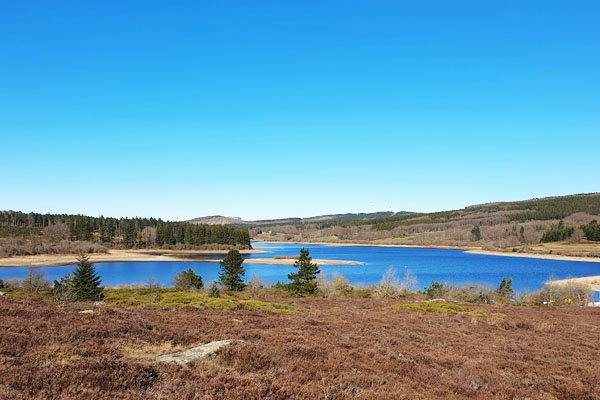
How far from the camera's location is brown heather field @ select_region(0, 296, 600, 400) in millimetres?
7230

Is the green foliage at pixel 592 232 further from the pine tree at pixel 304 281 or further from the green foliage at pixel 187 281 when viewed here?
the green foliage at pixel 187 281

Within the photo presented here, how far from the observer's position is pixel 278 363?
981 cm

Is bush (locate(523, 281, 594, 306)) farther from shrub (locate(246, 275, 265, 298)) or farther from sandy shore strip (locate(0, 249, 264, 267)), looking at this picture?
sandy shore strip (locate(0, 249, 264, 267))

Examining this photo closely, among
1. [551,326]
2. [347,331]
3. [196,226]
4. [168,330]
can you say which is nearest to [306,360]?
[168,330]

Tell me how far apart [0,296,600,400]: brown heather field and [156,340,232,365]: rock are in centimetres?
35

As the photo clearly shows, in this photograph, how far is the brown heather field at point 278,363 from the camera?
7.23 meters

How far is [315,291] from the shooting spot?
49.4m

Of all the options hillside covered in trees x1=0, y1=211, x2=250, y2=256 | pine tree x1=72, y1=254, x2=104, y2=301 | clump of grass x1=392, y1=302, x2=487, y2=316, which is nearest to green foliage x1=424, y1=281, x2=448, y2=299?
clump of grass x1=392, y1=302, x2=487, y2=316

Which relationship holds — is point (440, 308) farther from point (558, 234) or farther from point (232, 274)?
point (558, 234)

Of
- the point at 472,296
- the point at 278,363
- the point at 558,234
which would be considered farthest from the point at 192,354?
the point at 558,234

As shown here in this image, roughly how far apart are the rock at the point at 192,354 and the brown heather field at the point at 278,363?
35 centimetres

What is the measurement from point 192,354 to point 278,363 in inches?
78.6

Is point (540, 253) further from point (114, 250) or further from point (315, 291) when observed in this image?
point (114, 250)

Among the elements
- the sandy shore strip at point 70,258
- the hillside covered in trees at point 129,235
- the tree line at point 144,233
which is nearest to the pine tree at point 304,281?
the sandy shore strip at point 70,258
